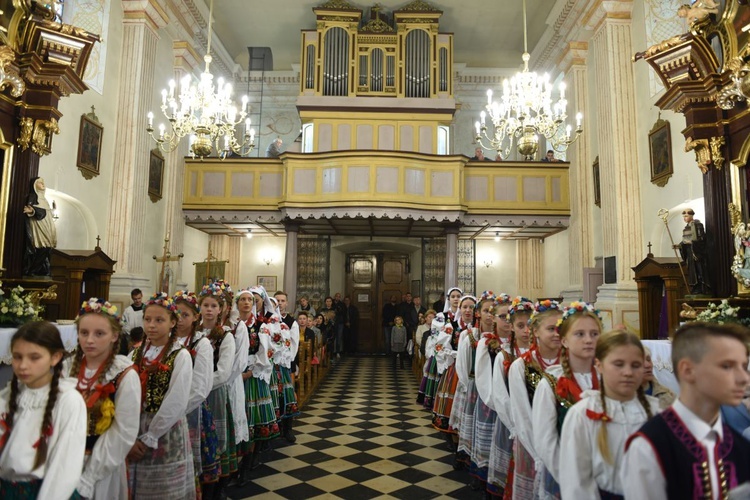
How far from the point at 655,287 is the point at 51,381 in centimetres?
838

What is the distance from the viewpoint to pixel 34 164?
20.8ft

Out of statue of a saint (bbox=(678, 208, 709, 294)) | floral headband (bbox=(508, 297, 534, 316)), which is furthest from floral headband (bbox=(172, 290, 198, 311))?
statue of a saint (bbox=(678, 208, 709, 294))

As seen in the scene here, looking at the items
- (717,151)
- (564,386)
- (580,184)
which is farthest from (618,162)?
(564,386)

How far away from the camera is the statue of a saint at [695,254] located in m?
5.97

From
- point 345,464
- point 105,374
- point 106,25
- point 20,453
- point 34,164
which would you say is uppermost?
point 106,25

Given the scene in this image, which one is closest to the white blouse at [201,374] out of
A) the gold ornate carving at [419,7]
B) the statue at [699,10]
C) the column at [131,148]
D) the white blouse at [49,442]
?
the white blouse at [49,442]

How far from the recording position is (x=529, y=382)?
3.03 meters

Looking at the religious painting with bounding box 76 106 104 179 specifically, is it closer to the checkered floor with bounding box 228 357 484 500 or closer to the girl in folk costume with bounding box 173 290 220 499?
the checkered floor with bounding box 228 357 484 500

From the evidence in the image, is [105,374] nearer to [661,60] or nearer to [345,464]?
[345,464]

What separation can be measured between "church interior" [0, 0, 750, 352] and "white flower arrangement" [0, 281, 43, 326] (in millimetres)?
478

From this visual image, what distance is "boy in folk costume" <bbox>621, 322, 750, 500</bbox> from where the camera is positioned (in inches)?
61.7

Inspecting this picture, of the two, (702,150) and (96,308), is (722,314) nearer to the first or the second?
(702,150)

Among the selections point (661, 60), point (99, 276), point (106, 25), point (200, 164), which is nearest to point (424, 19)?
point (200, 164)

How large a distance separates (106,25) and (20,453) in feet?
33.4
